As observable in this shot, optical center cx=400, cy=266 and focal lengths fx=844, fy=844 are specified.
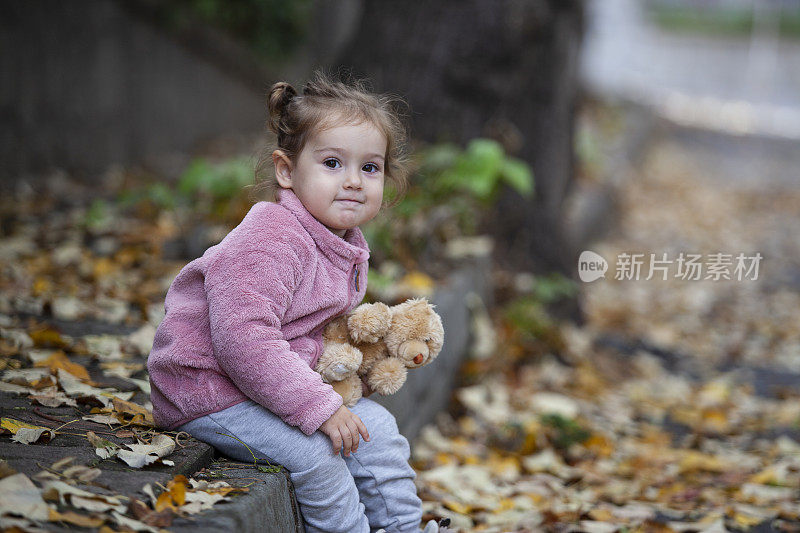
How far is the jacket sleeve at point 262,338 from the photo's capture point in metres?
2.05

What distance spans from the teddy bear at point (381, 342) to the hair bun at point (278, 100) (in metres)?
0.57

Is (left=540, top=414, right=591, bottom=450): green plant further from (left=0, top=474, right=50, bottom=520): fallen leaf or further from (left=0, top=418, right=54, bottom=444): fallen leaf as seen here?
(left=0, top=474, right=50, bottom=520): fallen leaf

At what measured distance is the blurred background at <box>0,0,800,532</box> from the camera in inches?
135

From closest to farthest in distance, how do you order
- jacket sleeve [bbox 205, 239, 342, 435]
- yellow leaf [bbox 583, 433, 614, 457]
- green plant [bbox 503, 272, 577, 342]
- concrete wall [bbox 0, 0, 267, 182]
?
1. jacket sleeve [bbox 205, 239, 342, 435]
2. yellow leaf [bbox 583, 433, 614, 457]
3. green plant [bbox 503, 272, 577, 342]
4. concrete wall [bbox 0, 0, 267, 182]

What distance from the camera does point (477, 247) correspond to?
4809 mm

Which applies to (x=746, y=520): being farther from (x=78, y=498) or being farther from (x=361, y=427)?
(x=78, y=498)

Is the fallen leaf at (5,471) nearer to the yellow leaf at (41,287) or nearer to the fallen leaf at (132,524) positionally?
the fallen leaf at (132,524)

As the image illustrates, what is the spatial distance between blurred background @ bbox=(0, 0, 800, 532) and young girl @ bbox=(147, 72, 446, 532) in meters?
0.39

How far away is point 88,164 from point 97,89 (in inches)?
25.3

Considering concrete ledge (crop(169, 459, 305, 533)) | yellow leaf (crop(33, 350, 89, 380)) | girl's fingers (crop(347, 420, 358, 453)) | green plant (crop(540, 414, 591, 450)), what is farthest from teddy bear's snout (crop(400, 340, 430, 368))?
green plant (crop(540, 414, 591, 450))

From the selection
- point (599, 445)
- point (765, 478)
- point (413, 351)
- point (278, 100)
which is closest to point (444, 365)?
point (599, 445)

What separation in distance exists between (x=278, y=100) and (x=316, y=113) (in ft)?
0.48

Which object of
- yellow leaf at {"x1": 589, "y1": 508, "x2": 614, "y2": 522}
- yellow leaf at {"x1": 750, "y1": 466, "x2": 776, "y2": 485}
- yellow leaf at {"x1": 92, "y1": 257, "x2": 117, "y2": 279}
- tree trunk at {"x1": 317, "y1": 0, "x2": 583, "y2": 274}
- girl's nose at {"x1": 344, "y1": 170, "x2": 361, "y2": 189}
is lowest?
yellow leaf at {"x1": 589, "y1": 508, "x2": 614, "y2": 522}

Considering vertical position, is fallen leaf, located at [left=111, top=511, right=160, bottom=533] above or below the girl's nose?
below
